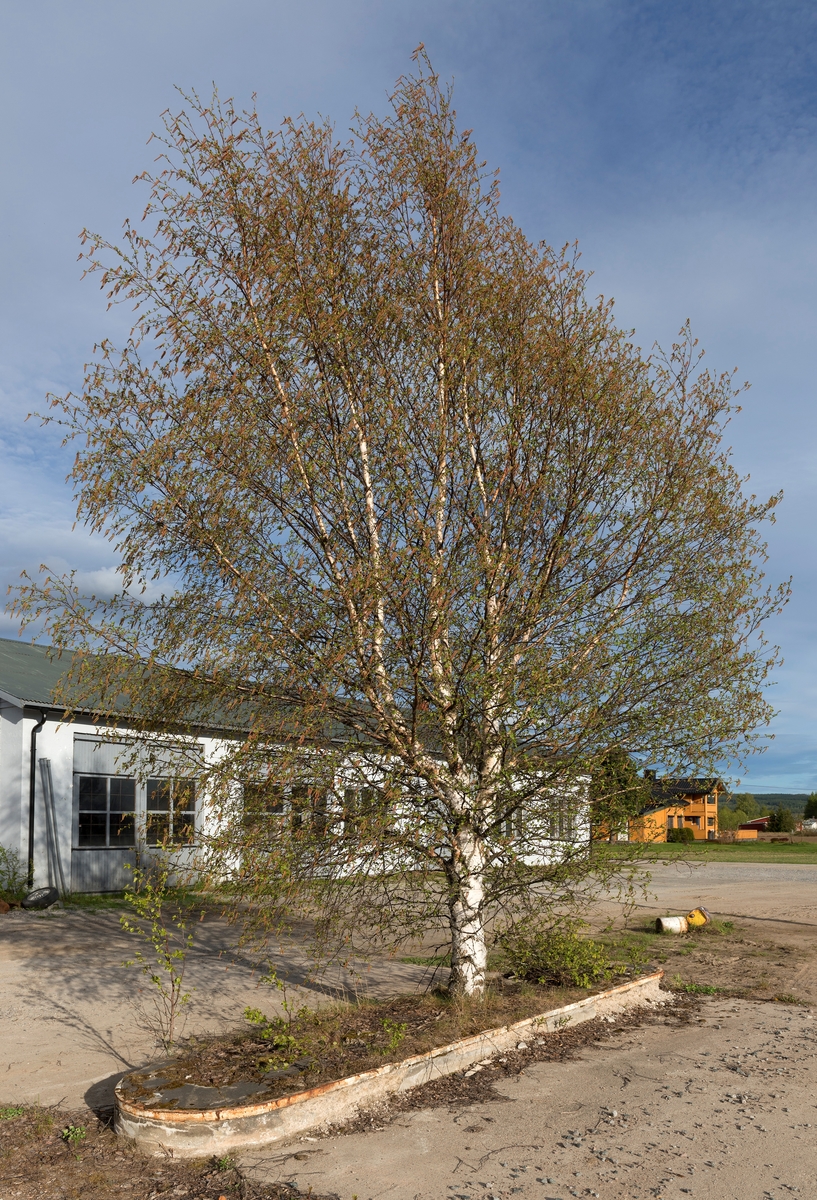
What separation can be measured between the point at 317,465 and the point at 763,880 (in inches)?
892

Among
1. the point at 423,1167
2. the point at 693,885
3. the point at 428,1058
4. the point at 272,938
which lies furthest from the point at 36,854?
the point at 693,885

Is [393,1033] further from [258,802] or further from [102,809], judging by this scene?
[102,809]

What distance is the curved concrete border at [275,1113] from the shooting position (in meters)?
5.23

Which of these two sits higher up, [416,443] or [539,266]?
[539,266]

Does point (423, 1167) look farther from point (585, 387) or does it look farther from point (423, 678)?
point (585, 387)

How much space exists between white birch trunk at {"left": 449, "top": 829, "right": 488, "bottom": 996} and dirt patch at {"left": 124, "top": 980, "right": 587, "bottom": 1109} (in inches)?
7.1

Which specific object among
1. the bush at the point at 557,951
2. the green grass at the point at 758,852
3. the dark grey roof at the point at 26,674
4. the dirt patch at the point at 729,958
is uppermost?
the dark grey roof at the point at 26,674

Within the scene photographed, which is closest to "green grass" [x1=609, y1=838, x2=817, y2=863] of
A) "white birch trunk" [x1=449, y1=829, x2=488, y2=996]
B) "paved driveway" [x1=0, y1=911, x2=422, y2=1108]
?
"paved driveway" [x1=0, y1=911, x2=422, y2=1108]

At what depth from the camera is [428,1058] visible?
6.56 metres

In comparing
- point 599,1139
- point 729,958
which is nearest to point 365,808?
point 599,1139

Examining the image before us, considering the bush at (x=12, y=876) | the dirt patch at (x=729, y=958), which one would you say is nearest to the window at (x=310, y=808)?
the dirt patch at (x=729, y=958)

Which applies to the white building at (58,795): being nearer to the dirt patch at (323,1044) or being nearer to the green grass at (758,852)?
the dirt patch at (323,1044)

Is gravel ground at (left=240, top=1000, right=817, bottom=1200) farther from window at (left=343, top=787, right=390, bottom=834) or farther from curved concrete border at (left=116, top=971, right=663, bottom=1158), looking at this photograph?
window at (left=343, top=787, right=390, bottom=834)

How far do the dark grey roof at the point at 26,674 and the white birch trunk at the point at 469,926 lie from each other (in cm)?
850
